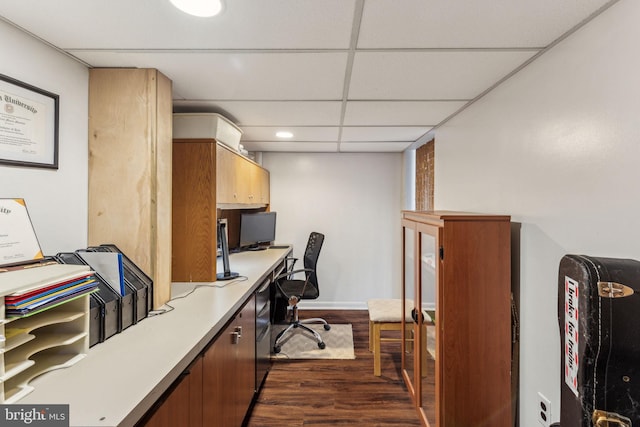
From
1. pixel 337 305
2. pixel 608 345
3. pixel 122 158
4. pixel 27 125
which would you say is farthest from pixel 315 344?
pixel 27 125

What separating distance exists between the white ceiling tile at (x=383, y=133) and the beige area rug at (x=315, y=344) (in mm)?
2066

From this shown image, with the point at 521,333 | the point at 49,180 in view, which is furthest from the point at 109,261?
the point at 521,333

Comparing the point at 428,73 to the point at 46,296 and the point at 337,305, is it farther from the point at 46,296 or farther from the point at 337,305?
the point at 337,305

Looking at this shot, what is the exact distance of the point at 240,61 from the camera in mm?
1555

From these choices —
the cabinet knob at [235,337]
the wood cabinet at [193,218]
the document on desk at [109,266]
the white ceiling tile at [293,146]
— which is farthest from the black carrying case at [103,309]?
the white ceiling tile at [293,146]

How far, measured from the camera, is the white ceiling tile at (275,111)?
2215 mm

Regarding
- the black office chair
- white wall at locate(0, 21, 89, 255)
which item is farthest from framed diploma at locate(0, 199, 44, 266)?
the black office chair

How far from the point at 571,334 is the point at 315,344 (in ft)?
8.55

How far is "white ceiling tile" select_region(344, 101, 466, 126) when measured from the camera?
7.25 ft

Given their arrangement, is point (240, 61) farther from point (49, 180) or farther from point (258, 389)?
point (258, 389)

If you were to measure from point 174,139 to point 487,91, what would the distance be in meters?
2.12

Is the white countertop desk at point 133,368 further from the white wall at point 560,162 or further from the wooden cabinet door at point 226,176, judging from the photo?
the white wall at point 560,162

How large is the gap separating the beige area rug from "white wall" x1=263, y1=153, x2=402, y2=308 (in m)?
0.84

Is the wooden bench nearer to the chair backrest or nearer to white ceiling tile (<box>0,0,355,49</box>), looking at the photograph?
the chair backrest
